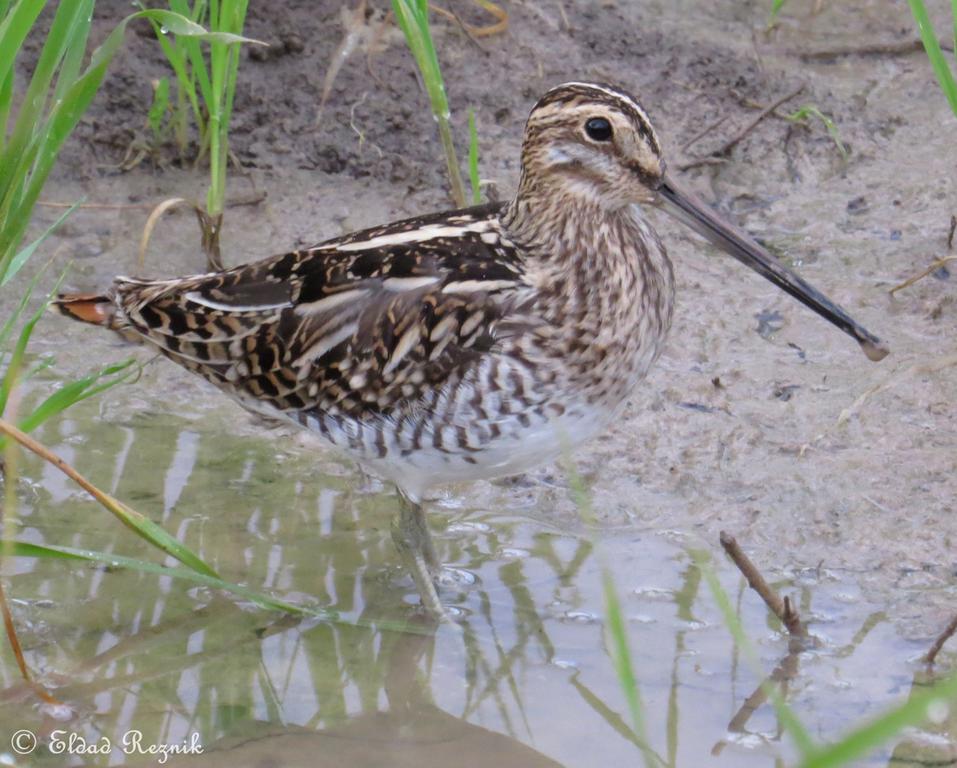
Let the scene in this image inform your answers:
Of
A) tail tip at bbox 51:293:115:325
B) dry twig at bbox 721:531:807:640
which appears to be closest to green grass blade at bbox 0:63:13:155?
tail tip at bbox 51:293:115:325

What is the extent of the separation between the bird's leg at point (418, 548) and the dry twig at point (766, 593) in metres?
0.80

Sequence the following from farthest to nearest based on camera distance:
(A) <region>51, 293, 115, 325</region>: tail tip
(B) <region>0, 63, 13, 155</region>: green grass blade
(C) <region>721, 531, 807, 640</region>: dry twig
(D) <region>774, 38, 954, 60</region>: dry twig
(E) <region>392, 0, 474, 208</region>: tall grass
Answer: (D) <region>774, 38, 954, 60</region>: dry twig < (E) <region>392, 0, 474, 208</region>: tall grass < (A) <region>51, 293, 115, 325</region>: tail tip < (B) <region>0, 63, 13, 155</region>: green grass blade < (C) <region>721, 531, 807, 640</region>: dry twig

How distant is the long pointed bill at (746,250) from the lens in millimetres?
3646

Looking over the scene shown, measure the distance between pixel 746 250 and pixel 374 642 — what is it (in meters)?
1.35

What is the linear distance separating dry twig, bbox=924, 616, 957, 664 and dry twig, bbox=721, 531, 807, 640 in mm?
297

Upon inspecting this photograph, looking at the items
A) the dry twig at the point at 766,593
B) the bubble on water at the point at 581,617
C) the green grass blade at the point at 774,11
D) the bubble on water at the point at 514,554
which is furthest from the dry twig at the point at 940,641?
the green grass blade at the point at 774,11

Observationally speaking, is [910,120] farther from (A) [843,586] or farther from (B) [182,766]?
(B) [182,766]

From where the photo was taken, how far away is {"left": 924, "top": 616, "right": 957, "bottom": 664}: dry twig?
335cm

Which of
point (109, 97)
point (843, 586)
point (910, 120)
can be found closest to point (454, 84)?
point (109, 97)

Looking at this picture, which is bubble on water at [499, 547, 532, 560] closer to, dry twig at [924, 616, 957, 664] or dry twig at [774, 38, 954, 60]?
dry twig at [924, 616, 957, 664]

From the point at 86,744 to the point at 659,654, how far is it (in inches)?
53.5

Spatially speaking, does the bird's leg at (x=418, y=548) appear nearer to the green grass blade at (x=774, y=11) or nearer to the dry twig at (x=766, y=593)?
the dry twig at (x=766, y=593)

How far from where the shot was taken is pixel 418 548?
3908mm

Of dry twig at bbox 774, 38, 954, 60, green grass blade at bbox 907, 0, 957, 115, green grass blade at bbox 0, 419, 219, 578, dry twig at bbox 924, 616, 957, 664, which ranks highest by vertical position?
dry twig at bbox 774, 38, 954, 60
